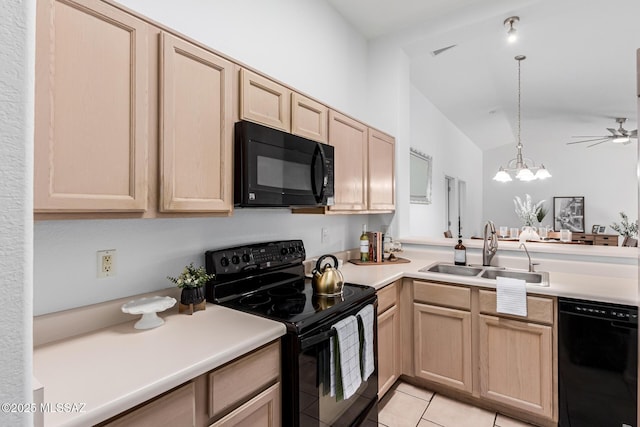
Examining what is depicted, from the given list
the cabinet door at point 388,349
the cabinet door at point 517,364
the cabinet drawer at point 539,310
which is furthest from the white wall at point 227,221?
the cabinet drawer at point 539,310

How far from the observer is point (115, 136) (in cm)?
106

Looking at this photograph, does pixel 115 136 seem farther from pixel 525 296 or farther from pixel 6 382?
pixel 525 296

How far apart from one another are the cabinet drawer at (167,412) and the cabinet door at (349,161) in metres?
1.36

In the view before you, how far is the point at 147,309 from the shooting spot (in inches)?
50.0

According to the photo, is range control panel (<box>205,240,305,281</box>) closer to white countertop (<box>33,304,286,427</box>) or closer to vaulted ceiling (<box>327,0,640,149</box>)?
white countertop (<box>33,304,286,427</box>)

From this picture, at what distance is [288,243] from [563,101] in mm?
5118

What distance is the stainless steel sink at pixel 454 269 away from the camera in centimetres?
248

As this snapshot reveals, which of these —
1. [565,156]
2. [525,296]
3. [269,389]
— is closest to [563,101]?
[565,156]

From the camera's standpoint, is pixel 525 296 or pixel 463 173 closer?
pixel 525 296

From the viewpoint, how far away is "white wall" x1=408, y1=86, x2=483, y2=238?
4172 mm

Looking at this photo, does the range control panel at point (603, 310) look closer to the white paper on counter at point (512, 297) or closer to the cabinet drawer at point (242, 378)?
the white paper on counter at point (512, 297)

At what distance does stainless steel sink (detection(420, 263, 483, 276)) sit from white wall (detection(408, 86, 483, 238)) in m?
0.98

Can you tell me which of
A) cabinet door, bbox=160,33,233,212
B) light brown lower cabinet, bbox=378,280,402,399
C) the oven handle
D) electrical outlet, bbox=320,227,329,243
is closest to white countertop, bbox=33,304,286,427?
the oven handle

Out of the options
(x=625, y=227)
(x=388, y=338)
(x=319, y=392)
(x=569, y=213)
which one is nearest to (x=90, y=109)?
(x=319, y=392)
